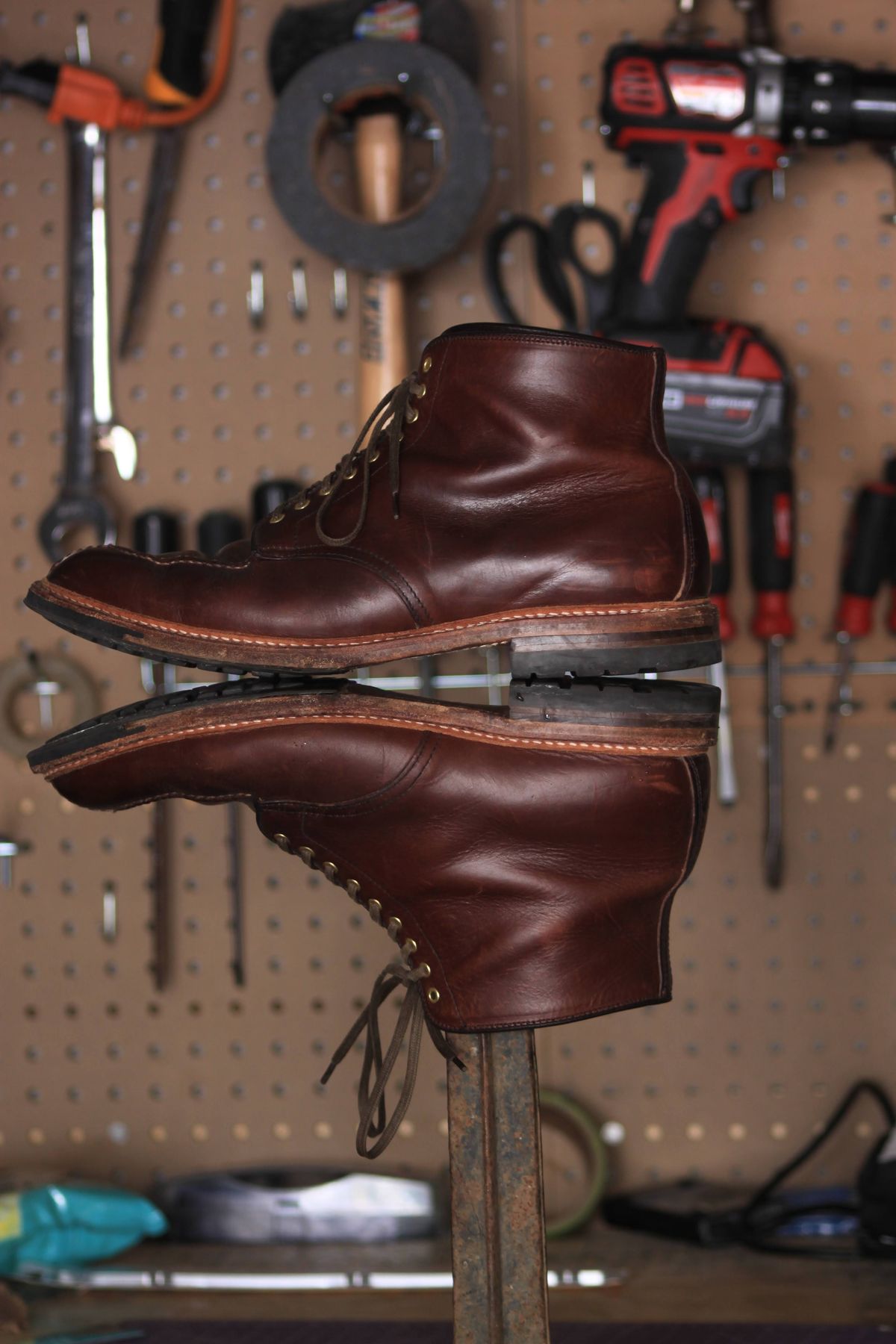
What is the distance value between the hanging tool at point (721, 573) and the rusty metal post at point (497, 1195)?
0.61m

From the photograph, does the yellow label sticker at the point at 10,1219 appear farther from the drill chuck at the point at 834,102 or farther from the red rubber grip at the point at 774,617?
the drill chuck at the point at 834,102

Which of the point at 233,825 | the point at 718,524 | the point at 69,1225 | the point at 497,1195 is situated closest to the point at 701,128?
the point at 718,524

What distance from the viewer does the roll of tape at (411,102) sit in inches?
42.8

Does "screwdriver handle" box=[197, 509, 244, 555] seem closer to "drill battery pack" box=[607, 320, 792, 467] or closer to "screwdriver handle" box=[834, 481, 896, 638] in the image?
"drill battery pack" box=[607, 320, 792, 467]

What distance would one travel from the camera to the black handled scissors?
1169mm

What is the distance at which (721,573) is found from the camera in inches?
44.8

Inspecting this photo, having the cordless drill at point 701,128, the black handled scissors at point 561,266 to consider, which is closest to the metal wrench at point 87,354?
the black handled scissors at point 561,266

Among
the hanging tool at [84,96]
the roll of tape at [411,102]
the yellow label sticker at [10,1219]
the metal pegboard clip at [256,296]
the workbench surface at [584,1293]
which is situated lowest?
the workbench surface at [584,1293]

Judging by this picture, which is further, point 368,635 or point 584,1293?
point 584,1293

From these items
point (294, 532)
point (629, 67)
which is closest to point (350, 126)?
point (629, 67)

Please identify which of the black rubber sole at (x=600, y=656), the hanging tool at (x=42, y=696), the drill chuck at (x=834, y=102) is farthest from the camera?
the hanging tool at (x=42, y=696)

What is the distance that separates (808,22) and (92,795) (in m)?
1.08

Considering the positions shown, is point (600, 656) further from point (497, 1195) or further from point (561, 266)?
point (561, 266)

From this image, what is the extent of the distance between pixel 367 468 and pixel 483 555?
8 cm
